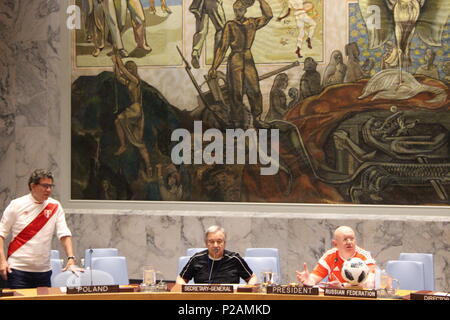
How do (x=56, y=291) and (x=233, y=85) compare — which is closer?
(x=56, y=291)

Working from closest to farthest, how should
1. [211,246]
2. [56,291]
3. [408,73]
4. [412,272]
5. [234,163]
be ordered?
[56,291] < [211,246] < [412,272] < [408,73] < [234,163]

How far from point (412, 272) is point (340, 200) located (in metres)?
3.85

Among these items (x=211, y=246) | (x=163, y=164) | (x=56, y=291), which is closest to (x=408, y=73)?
(x=163, y=164)

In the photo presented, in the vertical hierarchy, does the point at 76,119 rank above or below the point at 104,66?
below

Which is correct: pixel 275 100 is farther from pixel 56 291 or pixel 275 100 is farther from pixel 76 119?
pixel 56 291

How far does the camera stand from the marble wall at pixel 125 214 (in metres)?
12.1

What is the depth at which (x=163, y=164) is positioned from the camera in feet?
43.5

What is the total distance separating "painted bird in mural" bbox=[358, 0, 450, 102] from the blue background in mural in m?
0.06

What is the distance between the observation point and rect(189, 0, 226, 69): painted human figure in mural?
1291 centimetres

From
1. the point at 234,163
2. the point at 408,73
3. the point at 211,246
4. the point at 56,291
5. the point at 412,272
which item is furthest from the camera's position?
the point at 234,163

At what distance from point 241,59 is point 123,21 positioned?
7.04 feet

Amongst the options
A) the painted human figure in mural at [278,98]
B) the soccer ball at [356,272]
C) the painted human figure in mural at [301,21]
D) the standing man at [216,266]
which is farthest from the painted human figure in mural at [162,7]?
the soccer ball at [356,272]

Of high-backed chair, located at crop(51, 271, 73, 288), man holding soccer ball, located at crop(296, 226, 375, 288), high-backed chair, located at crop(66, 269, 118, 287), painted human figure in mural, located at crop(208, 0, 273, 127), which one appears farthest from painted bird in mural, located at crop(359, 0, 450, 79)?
high-backed chair, located at crop(51, 271, 73, 288)

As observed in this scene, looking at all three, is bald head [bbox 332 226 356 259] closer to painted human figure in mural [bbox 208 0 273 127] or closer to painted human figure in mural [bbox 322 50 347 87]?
painted human figure in mural [bbox 322 50 347 87]
